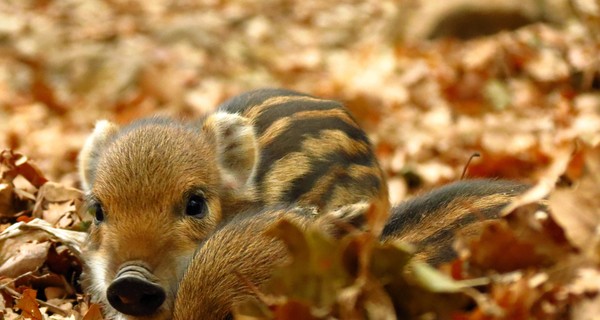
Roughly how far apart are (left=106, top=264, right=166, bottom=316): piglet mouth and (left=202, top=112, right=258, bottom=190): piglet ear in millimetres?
1156

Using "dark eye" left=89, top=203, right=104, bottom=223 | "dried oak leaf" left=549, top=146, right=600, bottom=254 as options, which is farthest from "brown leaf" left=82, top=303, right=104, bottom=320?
"dried oak leaf" left=549, top=146, right=600, bottom=254

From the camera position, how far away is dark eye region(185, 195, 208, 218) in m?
3.32

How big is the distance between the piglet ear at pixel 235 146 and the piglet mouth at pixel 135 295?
116 centimetres

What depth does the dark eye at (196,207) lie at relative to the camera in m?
3.32

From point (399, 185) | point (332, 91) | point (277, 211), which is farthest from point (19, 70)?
point (277, 211)

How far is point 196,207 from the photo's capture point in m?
3.37

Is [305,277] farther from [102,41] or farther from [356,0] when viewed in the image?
[356,0]

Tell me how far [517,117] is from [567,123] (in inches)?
33.1

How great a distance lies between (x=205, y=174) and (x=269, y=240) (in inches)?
44.0

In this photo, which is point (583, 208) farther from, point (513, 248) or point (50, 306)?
point (50, 306)

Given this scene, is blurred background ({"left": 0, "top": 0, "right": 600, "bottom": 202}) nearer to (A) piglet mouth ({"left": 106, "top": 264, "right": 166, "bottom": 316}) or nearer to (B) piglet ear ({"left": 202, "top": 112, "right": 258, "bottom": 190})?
(B) piglet ear ({"left": 202, "top": 112, "right": 258, "bottom": 190})

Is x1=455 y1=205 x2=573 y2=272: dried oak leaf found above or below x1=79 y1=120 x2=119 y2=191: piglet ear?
above

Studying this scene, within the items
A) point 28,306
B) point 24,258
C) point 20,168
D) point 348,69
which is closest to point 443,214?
point 28,306

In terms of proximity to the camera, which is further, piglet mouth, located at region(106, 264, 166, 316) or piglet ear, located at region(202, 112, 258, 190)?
piglet ear, located at region(202, 112, 258, 190)
